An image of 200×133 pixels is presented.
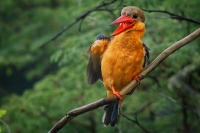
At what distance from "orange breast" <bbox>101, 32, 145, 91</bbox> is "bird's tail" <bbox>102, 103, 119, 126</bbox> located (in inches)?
17.3

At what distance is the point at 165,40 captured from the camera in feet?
25.1

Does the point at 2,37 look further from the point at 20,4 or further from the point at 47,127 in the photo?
the point at 47,127

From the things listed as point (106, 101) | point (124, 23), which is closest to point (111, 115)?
point (124, 23)

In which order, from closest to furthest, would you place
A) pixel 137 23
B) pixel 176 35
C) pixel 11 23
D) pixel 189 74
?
1. pixel 137 23
2. pixel 176 35
3. pixel 189 74
4. pixel 11 23

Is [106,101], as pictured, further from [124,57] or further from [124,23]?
[124,23]

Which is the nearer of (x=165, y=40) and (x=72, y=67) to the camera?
(x=165, y=40)

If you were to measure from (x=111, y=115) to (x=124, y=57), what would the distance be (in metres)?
0.72

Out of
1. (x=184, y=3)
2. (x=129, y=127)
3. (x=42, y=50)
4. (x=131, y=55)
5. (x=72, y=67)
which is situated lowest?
(x=42, y=50)

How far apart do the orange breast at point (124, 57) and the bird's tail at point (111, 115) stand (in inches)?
17.3

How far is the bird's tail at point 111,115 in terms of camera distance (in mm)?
5574

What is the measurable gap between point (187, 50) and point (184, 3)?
0.65m

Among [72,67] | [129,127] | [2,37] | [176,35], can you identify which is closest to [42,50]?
[2,37]

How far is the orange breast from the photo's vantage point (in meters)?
5.18

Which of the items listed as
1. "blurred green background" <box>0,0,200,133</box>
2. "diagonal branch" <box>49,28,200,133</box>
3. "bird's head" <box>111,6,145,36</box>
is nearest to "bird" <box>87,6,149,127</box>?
"bird's head" <box>111,6,145,36</box>
